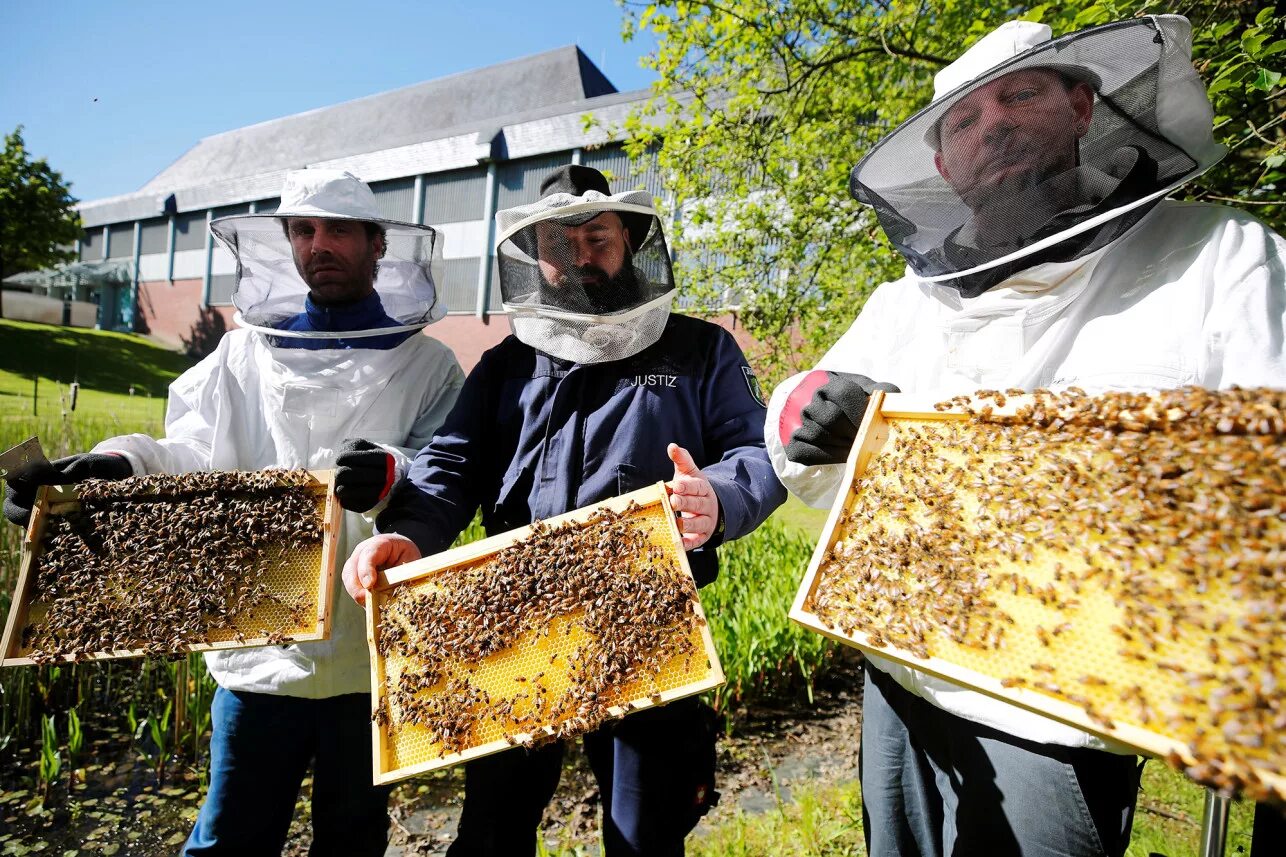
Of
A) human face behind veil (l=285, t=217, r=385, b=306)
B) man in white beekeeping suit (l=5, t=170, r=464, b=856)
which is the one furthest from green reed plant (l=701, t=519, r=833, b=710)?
human face behind veil (l=285, t=217, r=385, b=306)

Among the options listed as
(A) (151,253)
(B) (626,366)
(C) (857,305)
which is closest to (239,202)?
(A) (151,253)

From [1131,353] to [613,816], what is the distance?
6.47 feet

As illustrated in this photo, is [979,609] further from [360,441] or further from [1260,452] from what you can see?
[360,441]

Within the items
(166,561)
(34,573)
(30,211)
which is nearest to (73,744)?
(34,573)

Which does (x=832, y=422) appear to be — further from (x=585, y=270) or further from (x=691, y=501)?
(x=585, y=270)

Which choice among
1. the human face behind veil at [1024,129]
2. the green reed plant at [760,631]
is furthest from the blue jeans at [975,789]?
the green reed plant at [760,631]

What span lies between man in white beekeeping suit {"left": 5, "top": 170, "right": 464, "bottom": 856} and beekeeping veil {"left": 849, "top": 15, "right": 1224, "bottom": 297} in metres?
1.97

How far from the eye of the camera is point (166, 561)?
7.70ft

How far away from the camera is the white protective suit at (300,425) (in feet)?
8.02

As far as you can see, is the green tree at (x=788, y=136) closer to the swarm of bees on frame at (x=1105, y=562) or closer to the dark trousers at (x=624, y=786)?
the swarm of bees on frame at (x=1105, y=562)

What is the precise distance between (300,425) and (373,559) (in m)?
0.84

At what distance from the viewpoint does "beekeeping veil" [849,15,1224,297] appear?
1731 mm

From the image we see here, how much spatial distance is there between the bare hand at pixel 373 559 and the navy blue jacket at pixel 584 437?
42 millimetres

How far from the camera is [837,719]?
4836 millimetres
